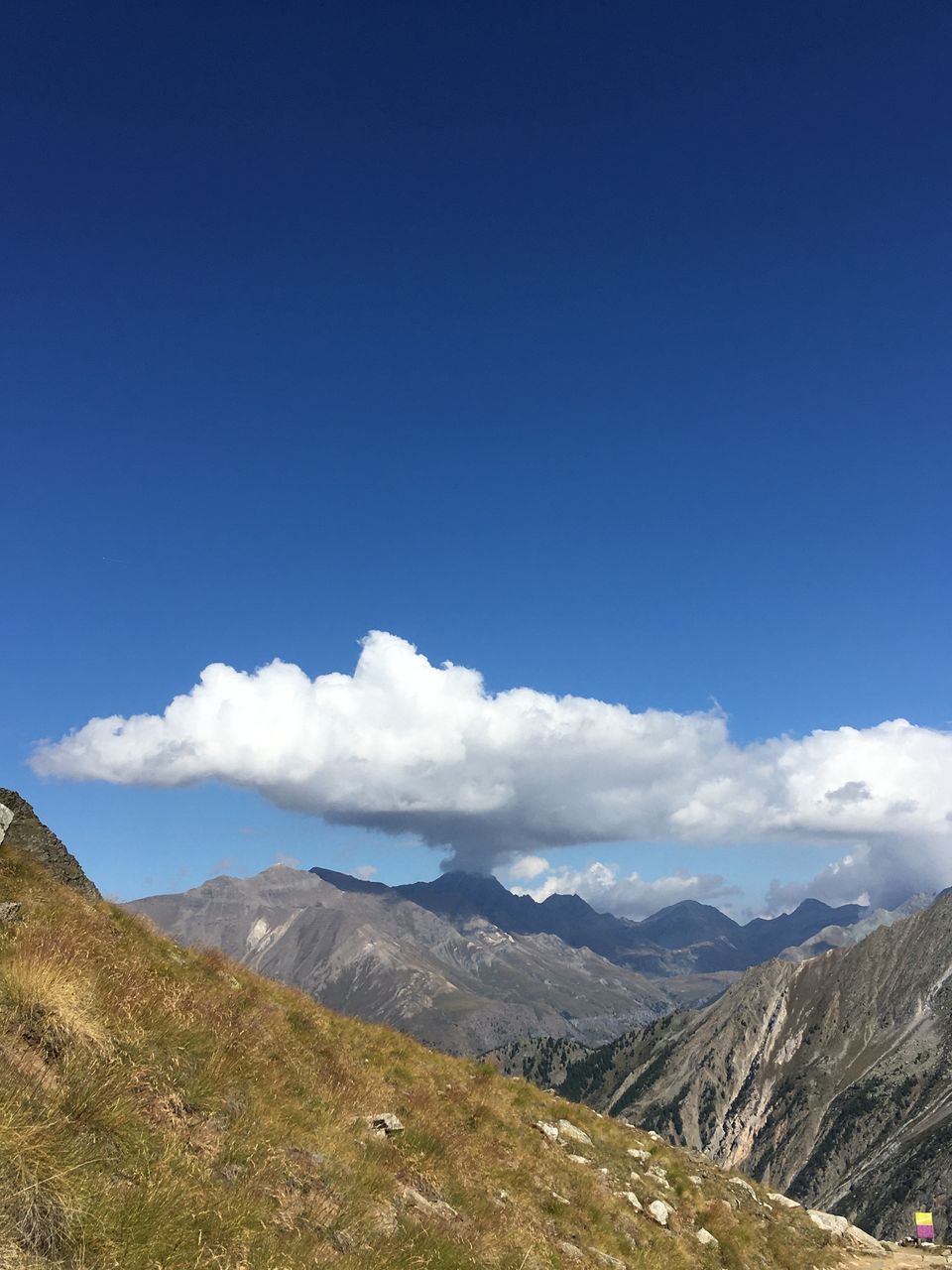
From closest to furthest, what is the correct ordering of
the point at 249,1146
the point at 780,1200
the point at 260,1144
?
the point at 249,1146
the point at 260,1144
the point at 780,1200

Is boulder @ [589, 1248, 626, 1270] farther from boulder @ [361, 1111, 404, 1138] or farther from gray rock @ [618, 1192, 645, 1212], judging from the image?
boulder @ [361, 1111, 404, 1138]

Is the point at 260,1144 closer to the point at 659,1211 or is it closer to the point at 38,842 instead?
the point at 659,1211

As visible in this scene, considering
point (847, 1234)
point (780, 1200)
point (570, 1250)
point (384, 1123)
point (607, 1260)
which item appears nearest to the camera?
point (570, 1250)

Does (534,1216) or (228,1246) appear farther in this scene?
(534,1216)

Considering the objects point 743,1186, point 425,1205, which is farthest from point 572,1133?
point 425,1205

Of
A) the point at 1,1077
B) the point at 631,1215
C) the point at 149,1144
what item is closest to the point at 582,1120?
the point at 631,1215

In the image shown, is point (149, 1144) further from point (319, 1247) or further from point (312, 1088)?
point (312, 1088)

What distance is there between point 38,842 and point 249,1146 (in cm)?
1495

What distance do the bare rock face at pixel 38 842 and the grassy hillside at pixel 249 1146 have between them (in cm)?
155

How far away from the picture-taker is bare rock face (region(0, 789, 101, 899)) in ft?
67.7

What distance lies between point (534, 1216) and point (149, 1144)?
32.0ft

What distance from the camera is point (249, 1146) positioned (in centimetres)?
1013

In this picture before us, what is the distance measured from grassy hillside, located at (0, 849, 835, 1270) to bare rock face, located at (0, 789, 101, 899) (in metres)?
1.55

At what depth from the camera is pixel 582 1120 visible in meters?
24.6
